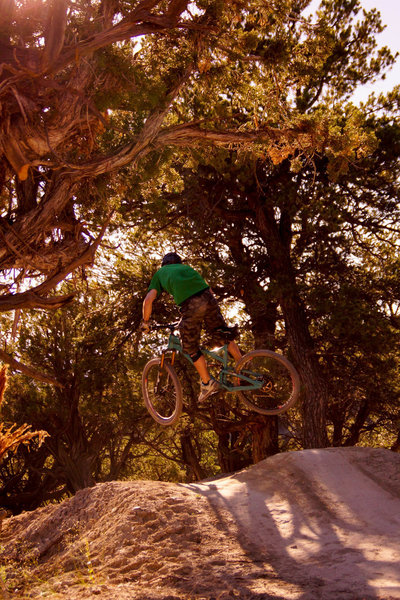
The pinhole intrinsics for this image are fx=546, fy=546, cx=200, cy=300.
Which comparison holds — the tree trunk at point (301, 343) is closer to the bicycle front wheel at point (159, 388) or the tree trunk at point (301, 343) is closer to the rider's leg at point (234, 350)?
the bicycle front wheel at point (159, 388)

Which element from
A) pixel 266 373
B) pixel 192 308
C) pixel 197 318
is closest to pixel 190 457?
pixel 266 373

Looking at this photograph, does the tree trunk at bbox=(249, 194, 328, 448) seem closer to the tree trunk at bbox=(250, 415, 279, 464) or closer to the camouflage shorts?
the tree trunk at bbox=(250, 415, 279, 464)

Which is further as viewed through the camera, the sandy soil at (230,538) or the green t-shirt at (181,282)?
the green t-shirt at (181,282)

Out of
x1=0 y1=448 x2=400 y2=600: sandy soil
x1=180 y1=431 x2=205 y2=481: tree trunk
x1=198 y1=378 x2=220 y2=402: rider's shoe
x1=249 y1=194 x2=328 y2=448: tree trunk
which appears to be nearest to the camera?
x1=0 y1=448 x2=400 y2=600: sandy soil

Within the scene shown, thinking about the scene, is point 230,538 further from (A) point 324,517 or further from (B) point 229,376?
(B) point 229,376

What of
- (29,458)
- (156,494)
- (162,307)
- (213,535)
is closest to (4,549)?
(156,494)

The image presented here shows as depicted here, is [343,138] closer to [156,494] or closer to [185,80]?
[185,80]

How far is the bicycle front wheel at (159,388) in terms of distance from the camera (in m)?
7.34

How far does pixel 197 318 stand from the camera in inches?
259

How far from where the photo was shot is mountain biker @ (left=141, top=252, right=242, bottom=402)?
6492mm

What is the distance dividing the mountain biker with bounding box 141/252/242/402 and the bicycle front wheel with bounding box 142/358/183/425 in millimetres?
704

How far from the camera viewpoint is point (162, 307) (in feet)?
40.6

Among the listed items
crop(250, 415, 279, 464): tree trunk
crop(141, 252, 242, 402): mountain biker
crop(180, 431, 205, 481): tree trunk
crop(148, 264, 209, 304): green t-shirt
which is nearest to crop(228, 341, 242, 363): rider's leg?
crop(141, 252, 242, 402): mountain biker

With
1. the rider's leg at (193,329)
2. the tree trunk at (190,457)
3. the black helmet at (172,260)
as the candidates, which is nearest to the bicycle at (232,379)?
the rider's leg at (193,329)
